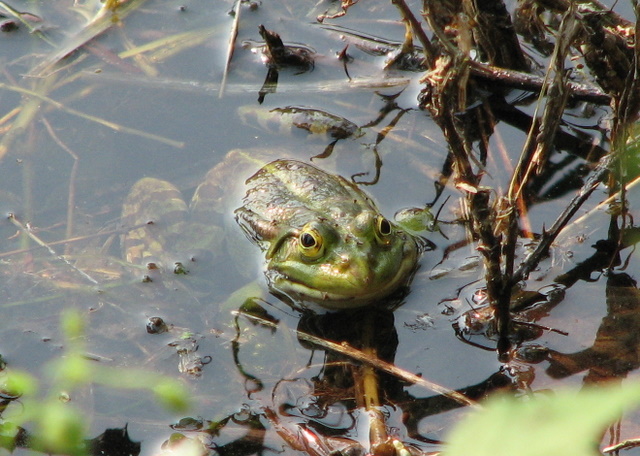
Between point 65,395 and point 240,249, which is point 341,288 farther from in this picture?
point 65,395

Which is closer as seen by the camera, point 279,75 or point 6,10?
point 279,75

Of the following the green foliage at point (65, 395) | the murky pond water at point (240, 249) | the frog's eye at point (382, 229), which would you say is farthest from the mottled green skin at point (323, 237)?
the green foliage at point (65, 395)

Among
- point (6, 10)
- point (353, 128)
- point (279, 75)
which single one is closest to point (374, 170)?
point (353, 128)

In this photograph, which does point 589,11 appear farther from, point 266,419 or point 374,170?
point 266,419

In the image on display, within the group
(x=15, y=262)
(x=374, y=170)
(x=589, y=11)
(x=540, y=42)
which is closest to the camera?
(x=589, y=11)

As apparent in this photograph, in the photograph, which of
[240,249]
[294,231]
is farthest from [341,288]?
[240,249]
